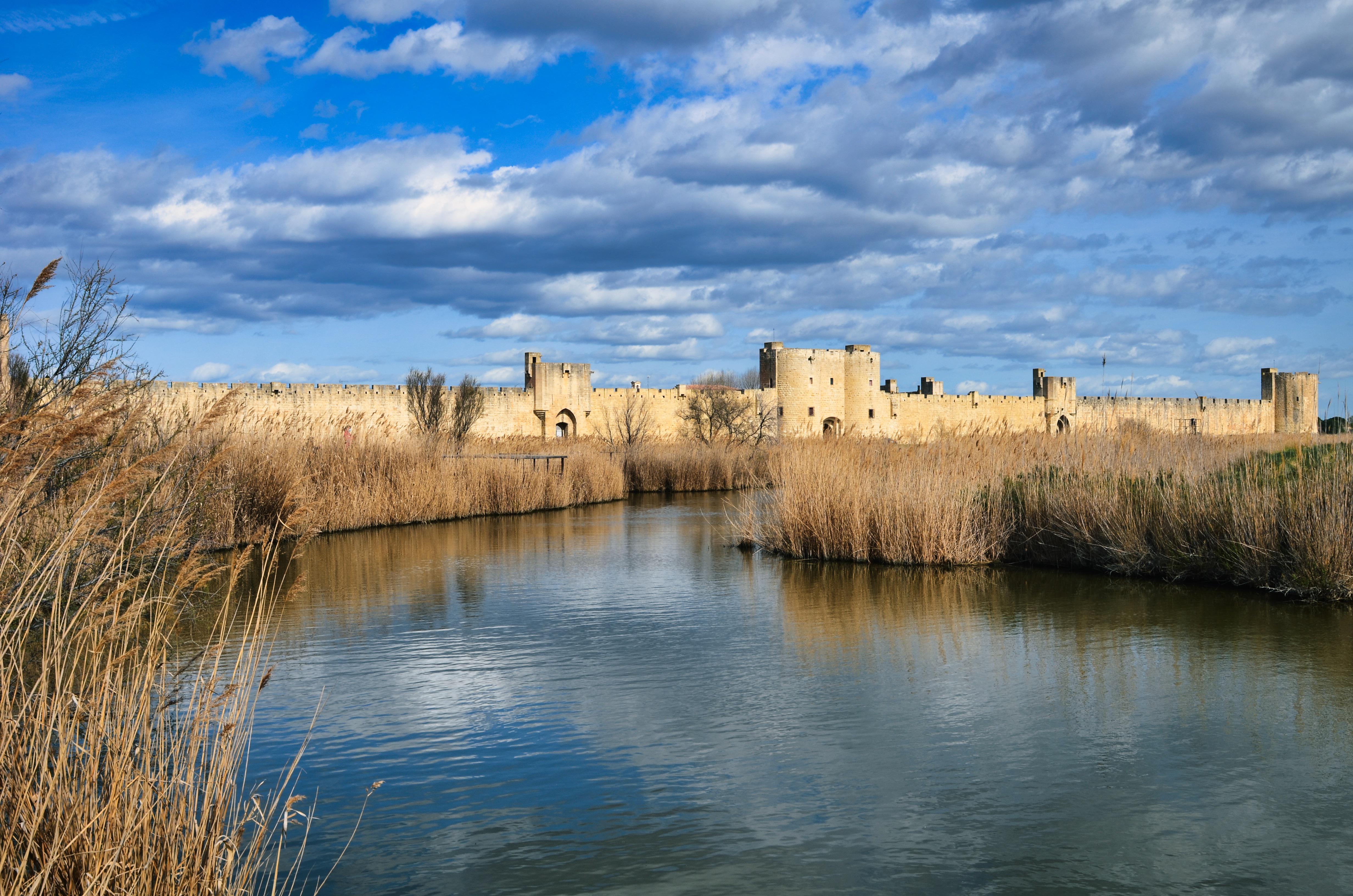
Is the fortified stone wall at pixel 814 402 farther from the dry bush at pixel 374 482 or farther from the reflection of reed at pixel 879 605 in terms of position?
the reflection of reed at pixel 879 605

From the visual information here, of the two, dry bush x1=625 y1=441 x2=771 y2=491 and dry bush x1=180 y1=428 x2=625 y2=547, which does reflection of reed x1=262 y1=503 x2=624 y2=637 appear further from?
dry bush x1=625 y1=441 x2=771 y2=491

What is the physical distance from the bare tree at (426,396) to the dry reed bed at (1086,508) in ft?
58.8

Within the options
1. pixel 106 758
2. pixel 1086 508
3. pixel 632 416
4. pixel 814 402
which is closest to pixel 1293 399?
pixel 814 402

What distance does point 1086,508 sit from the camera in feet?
26.5

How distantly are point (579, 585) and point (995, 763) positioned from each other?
4.37 meters

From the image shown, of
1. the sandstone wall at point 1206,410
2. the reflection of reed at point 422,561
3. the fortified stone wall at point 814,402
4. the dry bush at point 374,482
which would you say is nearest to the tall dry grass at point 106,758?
the reflection of reed at point 422,561

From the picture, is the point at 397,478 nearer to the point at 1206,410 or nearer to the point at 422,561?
the point at 422,561

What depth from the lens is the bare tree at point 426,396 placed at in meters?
26.8

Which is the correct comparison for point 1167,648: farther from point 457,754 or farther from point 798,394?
point 798,394

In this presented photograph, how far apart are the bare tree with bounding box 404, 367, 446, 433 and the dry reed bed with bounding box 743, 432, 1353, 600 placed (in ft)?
58.8

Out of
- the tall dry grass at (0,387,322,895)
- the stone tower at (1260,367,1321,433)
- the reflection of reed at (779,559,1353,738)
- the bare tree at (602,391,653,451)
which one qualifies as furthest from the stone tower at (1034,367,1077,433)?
the tall dry grass at (0,387,322,895)

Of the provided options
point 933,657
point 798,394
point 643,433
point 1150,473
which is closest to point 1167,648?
point 933,657

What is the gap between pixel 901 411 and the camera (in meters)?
39.7

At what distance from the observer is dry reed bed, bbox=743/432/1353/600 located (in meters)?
6.57
